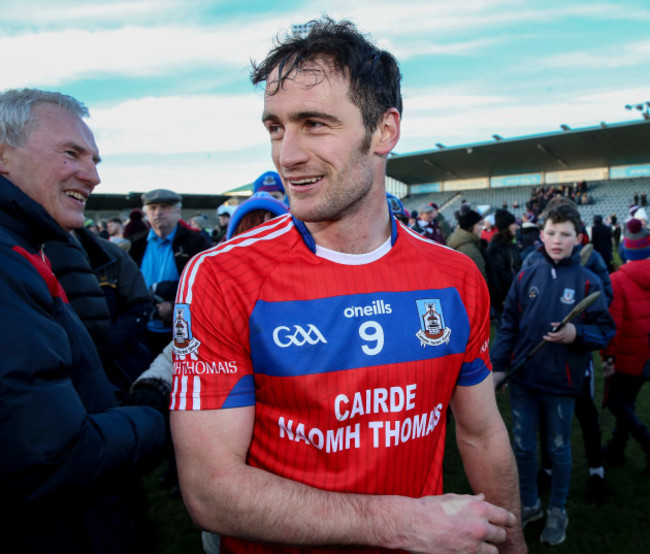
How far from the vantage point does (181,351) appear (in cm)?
146

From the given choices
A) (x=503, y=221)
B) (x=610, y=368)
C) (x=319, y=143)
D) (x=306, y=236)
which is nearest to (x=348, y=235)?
(x=306, y=236)

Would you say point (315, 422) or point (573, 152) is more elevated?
point (573, 152)

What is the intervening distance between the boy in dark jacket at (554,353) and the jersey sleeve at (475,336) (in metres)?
2.03

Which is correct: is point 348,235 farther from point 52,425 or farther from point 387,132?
point 52,425

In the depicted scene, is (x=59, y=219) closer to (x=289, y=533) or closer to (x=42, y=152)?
(x=42, y=152)

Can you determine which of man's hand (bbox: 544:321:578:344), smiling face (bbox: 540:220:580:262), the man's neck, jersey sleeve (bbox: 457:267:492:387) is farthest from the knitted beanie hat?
the man's neck

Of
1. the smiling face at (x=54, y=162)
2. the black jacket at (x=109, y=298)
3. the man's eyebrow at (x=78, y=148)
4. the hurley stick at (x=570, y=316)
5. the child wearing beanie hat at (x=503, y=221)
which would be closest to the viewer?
the smiling face at (x=54, y=162)

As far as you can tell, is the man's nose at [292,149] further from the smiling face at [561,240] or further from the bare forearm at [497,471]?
the smiling face at [561,240]

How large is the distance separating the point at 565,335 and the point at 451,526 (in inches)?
101

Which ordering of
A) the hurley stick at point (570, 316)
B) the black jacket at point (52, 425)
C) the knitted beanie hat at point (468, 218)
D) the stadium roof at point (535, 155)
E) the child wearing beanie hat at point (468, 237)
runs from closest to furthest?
the black jacket at point (52, 425) < the hurley stick at point (570, 316) < the child wearing beanie hat at point (468, 237) < the knitted beanie hat at point (468, 218) < the stadium roof at point (535, 155)

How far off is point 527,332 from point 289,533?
3.04 metres

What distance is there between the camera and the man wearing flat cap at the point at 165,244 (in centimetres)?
467

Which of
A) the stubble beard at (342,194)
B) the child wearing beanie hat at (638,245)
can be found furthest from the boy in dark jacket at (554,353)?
the stubble beard at (342,194)

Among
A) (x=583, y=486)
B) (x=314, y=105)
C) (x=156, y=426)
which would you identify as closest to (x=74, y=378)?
(x=156, y=426)
